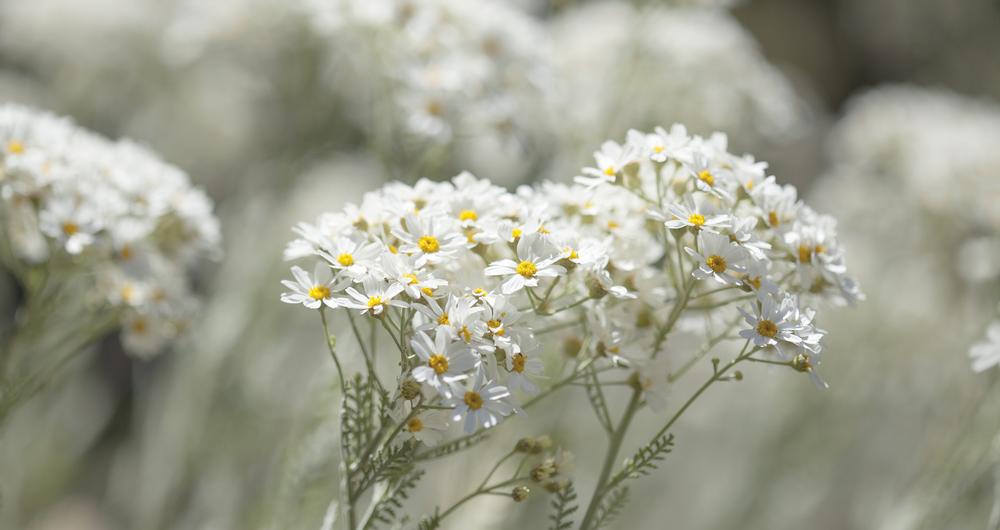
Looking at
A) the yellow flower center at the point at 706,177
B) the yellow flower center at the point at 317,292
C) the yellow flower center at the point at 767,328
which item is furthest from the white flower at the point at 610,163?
the yellow flower center at the point at 317,292

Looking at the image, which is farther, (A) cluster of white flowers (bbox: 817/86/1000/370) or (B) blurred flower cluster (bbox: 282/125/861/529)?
(A) cluster of white flowers (bbox: 817/86/1000/370)

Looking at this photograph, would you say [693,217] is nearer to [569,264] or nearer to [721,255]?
[721,255]

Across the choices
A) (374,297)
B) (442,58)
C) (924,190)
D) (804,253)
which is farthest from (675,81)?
(374,297)

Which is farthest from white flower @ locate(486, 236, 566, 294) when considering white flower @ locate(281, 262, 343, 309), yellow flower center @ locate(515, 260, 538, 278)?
white flower @ locate(281, 262, 343, 309)

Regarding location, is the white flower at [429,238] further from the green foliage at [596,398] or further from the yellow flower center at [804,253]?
the yellow flower center at [804,253]

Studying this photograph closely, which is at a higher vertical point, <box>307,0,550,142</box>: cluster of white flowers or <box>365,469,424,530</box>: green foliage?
<box>307,0,550,142</box>: cluster of white flowers

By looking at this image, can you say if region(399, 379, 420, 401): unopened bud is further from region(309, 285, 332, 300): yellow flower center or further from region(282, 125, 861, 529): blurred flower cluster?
region(309, 285, 332, 300): yellow flower center
